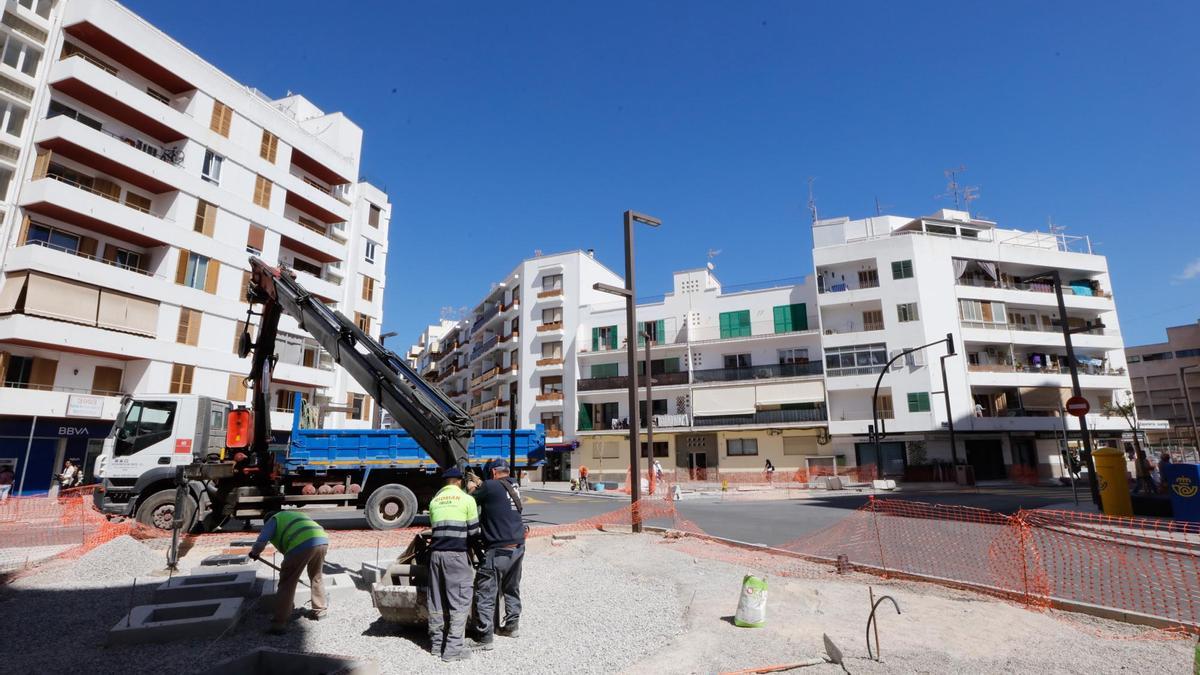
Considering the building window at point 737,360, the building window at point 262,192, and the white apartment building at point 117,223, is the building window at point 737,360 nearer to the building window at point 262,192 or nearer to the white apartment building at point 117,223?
the white apartment building at point 117,223

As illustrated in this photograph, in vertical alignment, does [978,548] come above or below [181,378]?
below

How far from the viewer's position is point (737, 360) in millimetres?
41062

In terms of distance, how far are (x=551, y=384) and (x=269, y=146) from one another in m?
24.1

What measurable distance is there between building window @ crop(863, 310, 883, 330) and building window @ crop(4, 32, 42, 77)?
148 feet

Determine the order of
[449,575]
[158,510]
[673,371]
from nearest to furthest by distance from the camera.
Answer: [449,575]
[158,510]
[673,371]

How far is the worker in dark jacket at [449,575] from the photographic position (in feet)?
18.0

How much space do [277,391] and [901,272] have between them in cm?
3833

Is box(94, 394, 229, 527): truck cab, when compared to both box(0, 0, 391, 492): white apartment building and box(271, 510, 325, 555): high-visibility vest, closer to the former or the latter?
box(271, 510, 325, 555): high-visibility vest

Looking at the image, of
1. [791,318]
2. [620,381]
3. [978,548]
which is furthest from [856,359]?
[978,548]

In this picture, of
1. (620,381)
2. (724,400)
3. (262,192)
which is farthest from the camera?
(620,381)

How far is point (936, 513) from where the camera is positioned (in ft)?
55.7

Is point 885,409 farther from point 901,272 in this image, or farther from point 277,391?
point 277,391

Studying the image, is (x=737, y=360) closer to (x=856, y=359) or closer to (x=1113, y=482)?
(x=856, y=359)

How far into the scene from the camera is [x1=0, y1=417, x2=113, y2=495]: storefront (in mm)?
21969
